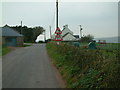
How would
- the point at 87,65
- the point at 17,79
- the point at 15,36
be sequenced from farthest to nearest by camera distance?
the point at 15,36 < the point at 17,79 < the point at 87,65

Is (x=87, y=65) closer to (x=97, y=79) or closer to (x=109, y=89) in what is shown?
(x=97, y=79)

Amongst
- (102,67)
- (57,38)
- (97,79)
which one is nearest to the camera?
(97,79)

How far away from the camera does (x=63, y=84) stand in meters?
6.00

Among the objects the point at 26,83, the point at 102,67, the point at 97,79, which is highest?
the point at 102,67

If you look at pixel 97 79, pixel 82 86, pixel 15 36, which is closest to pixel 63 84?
pixel 82 86

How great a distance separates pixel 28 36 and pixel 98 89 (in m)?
75.7

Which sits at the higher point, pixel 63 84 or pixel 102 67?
pixel 102 67

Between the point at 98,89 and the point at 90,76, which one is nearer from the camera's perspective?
the point at 98,89

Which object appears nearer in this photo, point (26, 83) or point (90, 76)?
point (90, 76)

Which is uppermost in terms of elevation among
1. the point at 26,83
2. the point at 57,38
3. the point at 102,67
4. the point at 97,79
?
the point at 57,38

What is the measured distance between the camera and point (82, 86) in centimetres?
496

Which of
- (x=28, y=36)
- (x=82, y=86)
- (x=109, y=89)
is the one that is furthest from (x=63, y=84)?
(x=28, y=36)

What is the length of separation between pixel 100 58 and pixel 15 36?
32.6m

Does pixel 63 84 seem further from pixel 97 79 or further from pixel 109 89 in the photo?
pixel 109 89
